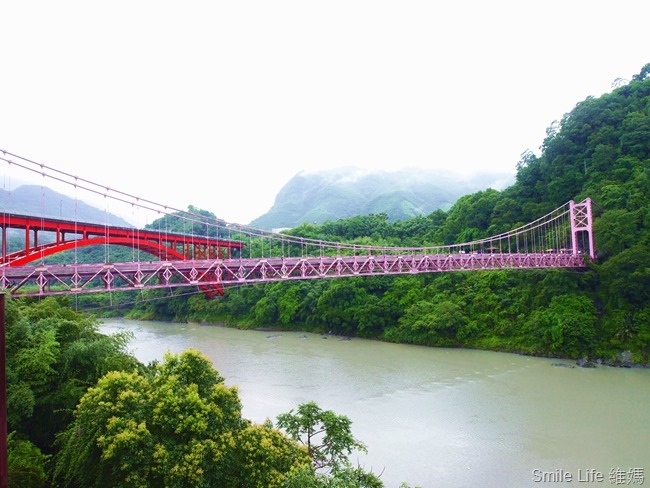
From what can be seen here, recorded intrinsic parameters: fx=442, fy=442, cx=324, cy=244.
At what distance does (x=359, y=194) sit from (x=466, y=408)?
253 feet

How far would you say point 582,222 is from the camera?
1742 centimetres

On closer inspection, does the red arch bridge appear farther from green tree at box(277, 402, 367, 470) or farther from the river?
green tree at box(277, 402, 367, 470)

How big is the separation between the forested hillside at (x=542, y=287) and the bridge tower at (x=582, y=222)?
521 millimetres

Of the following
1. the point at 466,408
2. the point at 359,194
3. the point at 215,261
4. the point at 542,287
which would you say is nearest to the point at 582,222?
the point at 542,287

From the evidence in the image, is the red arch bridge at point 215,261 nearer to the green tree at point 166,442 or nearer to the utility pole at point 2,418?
the green tree at point 166,442

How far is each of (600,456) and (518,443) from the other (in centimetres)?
142

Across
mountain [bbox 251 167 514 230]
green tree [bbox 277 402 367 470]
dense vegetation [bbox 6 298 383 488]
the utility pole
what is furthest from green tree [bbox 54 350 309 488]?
mountain [bbox 251 167 514 230]

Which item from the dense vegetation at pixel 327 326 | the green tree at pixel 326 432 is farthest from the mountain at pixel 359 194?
the green tree at pixel 326 432

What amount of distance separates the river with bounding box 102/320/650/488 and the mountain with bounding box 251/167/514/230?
49732mm

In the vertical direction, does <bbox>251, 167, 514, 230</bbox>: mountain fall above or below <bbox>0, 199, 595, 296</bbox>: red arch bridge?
above

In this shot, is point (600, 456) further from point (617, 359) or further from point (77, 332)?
point (77, 332)

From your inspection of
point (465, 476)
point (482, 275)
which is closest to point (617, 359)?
point (482, 275)

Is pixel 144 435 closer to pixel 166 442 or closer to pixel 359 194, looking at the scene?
pixel 166 442

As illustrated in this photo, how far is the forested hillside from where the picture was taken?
14812 millimetres
